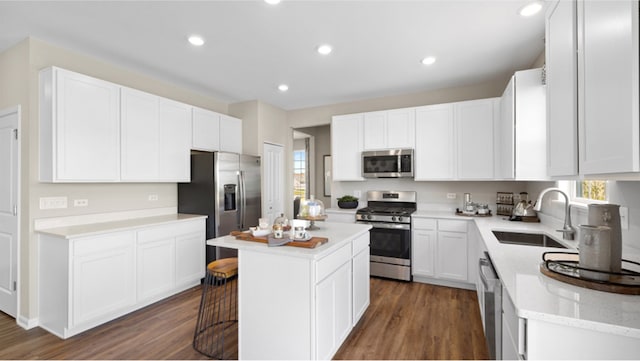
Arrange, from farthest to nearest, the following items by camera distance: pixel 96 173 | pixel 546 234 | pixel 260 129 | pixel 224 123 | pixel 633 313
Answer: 1. pixel 260 129
2. pixel 224 123
3. pixel 96 173
4. pixel 546 234
5. pixel 633 313

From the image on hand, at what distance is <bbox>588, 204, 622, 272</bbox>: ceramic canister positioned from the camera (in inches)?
50.2

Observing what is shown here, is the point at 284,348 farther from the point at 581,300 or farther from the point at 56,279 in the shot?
the point at 56,279

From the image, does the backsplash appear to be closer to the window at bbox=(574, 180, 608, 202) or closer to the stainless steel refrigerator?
the window at bbox=(574, 180, 608, 202)

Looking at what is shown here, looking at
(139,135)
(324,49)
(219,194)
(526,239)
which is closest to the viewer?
(526,239)

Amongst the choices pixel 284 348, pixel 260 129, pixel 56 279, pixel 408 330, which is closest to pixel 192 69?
pixel 260 129

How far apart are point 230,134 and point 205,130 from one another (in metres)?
0.51

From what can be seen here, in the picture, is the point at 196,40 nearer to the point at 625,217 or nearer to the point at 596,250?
the point at 596,250

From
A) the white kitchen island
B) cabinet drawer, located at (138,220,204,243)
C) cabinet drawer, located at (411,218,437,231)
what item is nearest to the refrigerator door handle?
cabinet drawer, located at (138,220,204,243)

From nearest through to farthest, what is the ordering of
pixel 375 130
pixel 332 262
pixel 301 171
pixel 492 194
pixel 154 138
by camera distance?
pixel 332 262 < pixel 154 138 < pixel 492 194 < pixel 375 130 < pixel 301 171

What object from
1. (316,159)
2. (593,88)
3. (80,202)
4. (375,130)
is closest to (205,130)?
(80,202)

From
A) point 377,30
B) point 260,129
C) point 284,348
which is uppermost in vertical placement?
point 377,30

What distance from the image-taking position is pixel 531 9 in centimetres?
224

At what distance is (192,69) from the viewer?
11.4 ft

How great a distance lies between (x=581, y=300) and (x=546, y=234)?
1.66 meters
